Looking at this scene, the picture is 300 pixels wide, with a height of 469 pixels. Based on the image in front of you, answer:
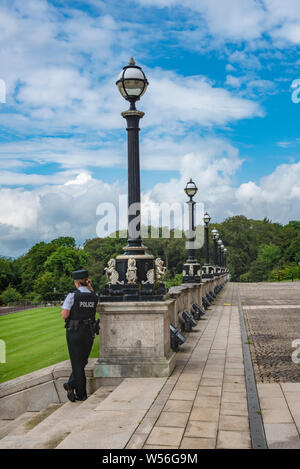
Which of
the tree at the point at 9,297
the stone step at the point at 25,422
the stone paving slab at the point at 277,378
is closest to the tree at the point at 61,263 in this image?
the tree at the point at 9,297

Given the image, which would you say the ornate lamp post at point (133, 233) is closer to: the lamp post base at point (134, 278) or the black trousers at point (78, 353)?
the lamp post base at point (134, 278)

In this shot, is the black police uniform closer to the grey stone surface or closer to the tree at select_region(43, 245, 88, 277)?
the grey stone surface

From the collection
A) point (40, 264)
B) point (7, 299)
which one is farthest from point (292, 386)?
point (40, 264)

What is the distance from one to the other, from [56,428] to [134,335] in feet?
8.06

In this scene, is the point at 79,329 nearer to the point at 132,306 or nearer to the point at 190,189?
the point at 132,306

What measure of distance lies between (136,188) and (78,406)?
3707mm

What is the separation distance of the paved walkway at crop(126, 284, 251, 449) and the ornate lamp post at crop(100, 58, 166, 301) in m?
1.54

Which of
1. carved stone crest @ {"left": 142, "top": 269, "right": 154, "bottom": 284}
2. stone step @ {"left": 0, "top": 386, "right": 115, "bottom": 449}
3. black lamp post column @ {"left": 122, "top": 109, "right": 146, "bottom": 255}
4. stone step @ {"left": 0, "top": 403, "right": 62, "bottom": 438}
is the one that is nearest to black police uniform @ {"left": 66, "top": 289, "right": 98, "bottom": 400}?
stone step @ {"left": 0, "top": 386, "right": 115, "bottom": 449}

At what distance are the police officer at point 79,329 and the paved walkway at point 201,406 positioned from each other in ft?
3.87

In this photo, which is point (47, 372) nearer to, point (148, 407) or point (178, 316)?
point (148, 407)

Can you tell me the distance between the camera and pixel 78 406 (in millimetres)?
6883

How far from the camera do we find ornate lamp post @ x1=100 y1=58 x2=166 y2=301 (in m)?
8.41

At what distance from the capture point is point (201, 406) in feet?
21.0

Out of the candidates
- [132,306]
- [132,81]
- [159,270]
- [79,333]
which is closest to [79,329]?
[79,333]
